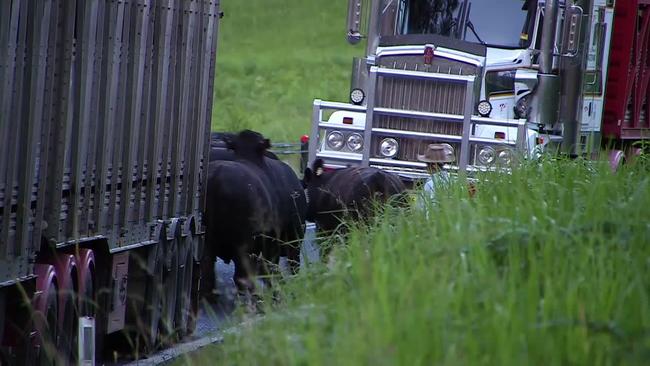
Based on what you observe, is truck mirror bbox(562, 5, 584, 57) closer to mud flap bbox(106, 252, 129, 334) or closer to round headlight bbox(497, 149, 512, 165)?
round headlight bbox(497, 149, 512, 165)

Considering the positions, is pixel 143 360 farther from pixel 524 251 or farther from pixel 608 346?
pixel 608 346

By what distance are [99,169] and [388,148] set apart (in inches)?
347

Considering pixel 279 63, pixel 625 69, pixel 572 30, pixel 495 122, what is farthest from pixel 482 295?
pixel 279 63

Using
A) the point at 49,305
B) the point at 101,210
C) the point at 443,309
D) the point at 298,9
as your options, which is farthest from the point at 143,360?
the point at 298,9

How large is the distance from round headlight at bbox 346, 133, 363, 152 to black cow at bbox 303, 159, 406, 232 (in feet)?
7.47

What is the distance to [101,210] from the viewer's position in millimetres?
11078

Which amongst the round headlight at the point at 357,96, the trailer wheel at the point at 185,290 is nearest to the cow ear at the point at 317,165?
the round headlight at the point at 357,96

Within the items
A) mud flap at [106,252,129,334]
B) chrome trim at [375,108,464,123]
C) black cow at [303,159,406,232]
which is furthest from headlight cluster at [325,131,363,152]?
mud flap at [106,252,129,334]

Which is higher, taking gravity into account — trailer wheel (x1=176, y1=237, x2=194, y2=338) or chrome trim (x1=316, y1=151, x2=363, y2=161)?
chrome trim (x1=316, y1=151, x2=363, y2=161)

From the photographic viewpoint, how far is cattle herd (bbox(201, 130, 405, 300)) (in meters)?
14.9

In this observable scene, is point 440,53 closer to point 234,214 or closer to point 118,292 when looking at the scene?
point 234,214

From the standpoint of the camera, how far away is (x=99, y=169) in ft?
36.0

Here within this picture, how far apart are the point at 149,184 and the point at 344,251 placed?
411 centimetres

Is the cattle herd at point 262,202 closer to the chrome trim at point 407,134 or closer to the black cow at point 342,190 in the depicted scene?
the black cow at point 342,190
